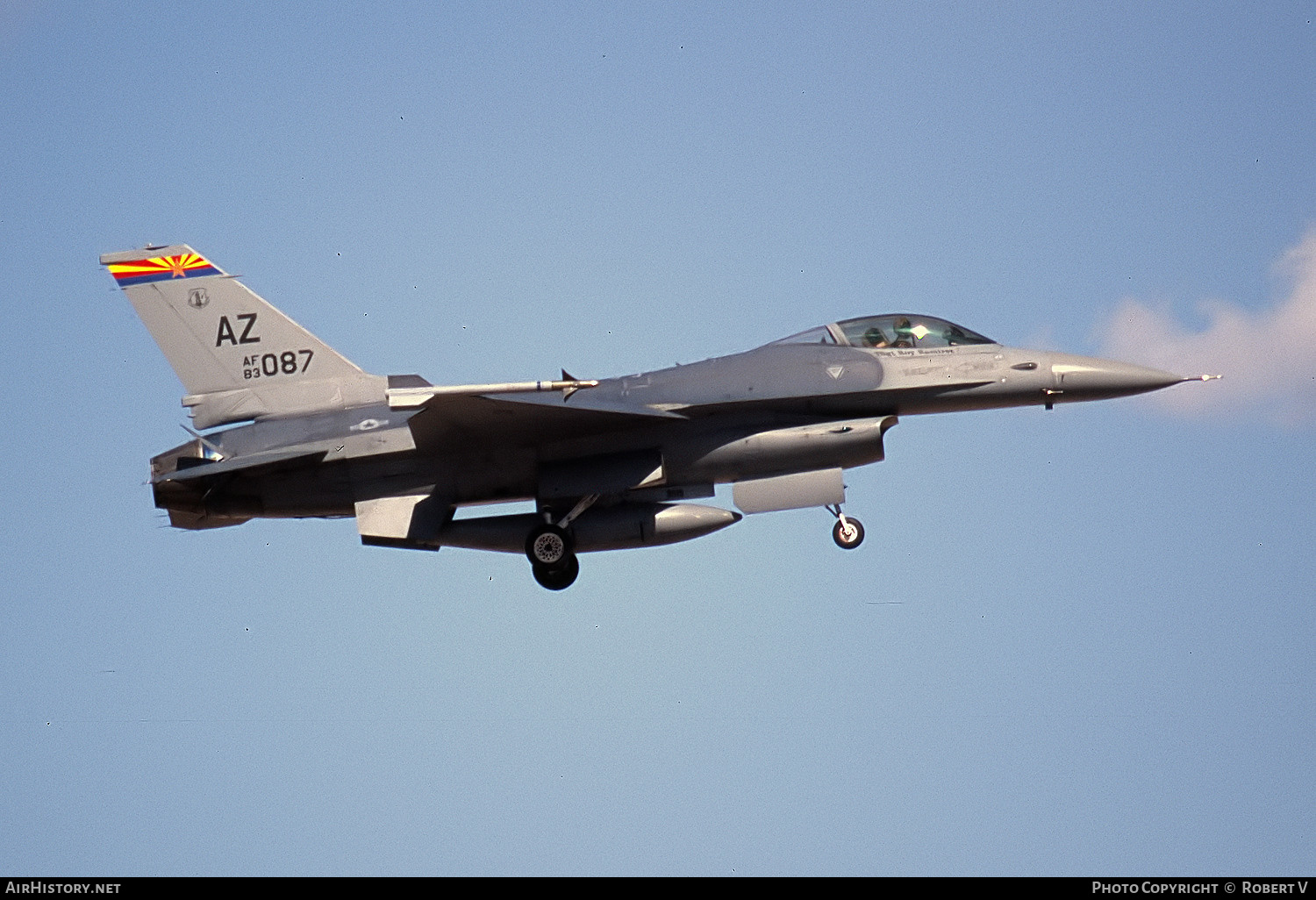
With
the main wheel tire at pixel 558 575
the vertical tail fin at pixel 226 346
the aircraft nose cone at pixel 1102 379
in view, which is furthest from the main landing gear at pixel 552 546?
the aircraft nose cone at pixel 1102 379

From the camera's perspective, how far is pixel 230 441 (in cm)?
1911

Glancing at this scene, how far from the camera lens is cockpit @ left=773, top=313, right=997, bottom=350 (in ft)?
63.2

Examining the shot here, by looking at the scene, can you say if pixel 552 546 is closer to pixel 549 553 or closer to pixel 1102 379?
pixel 549 553

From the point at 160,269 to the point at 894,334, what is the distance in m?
9.30

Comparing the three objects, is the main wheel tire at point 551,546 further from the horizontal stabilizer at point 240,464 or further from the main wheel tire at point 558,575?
the horizontal stabilizer at point 240,464

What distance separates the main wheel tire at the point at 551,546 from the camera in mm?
19219

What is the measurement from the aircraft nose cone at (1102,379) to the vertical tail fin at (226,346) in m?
8.22

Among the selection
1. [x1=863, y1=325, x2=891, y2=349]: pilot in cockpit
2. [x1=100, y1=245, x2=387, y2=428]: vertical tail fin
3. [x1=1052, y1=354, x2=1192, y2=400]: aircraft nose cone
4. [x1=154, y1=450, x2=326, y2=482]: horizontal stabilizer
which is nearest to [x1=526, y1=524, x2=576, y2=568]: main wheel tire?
[x1=100, y1=245, x2=387, y2=428]: vertical tail fin

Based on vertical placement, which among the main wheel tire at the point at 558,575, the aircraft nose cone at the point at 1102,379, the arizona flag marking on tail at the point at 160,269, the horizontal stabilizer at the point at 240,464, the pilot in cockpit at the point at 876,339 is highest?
the arizona flag marking on tail at the point at 160,269

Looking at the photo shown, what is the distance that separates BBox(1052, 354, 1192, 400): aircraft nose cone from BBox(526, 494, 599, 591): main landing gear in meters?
5.79

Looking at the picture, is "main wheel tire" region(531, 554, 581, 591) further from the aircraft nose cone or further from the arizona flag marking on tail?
the aircraft nose cone

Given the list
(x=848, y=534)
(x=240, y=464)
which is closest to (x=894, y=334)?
(x=848, y=534)
